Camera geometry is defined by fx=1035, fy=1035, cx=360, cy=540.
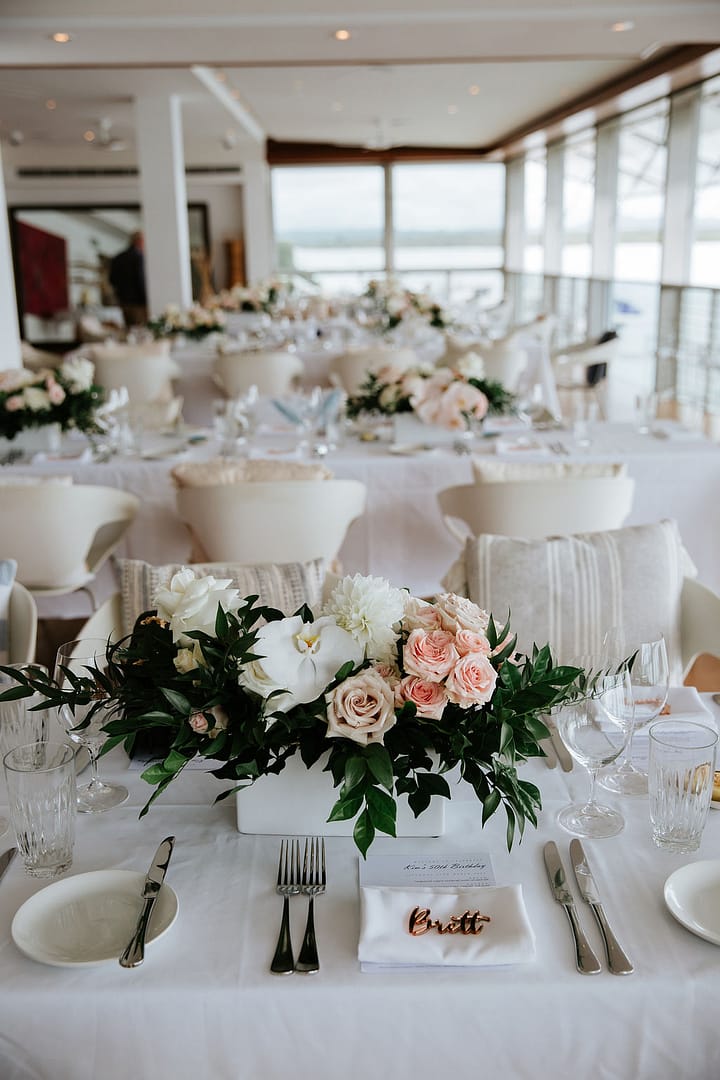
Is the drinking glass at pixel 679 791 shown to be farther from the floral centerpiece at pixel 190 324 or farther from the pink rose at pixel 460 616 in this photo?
the floral centerpiece at pixel 190 324

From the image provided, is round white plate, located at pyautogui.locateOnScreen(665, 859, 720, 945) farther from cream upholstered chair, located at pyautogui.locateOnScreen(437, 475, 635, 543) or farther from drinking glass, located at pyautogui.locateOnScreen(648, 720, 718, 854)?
cream upholstered chair, located at pyautogui.locateOnScreen(437, 475, 635, 543)

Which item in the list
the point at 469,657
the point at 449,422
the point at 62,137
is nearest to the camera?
the point at 469,657

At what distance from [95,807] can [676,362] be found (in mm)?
9385

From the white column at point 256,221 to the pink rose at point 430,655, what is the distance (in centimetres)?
1435

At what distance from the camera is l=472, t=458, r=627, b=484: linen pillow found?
3238 mm

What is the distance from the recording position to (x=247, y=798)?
1.44 meters

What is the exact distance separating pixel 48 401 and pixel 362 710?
3.01m

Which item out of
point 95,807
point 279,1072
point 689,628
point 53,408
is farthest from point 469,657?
point 53,408

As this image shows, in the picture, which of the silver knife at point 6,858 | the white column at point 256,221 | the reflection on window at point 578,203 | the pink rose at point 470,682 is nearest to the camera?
the pink rose at point 470,682

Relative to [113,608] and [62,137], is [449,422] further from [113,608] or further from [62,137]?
[62,137]

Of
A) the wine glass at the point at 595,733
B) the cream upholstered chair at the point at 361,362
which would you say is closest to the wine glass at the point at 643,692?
the wine glass at the point at 595,733

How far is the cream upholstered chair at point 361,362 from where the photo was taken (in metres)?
6.61

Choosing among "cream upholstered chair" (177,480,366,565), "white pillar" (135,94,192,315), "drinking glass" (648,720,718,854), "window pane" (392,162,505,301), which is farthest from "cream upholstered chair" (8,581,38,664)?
"window pane" (392,162,505,301)

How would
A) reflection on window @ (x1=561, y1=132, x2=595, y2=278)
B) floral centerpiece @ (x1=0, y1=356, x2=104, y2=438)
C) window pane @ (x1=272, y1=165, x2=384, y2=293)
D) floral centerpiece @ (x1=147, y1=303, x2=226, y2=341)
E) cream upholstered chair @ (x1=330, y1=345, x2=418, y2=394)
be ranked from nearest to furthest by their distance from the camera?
floral centerpiece @ (x1=0, y1=356, x2=104, y2=438) < cream upholstered chair @ (x1=330, y1=345, x2=418, y2=394) < floral centerpiece @ (x1=147, y1=303, x2=226, y2=341) < reflection on window @ (x1=561, y1=132, x2=595, y2=278) < window pane @ (x1=272, y1=165, x2=384, y2=293)
